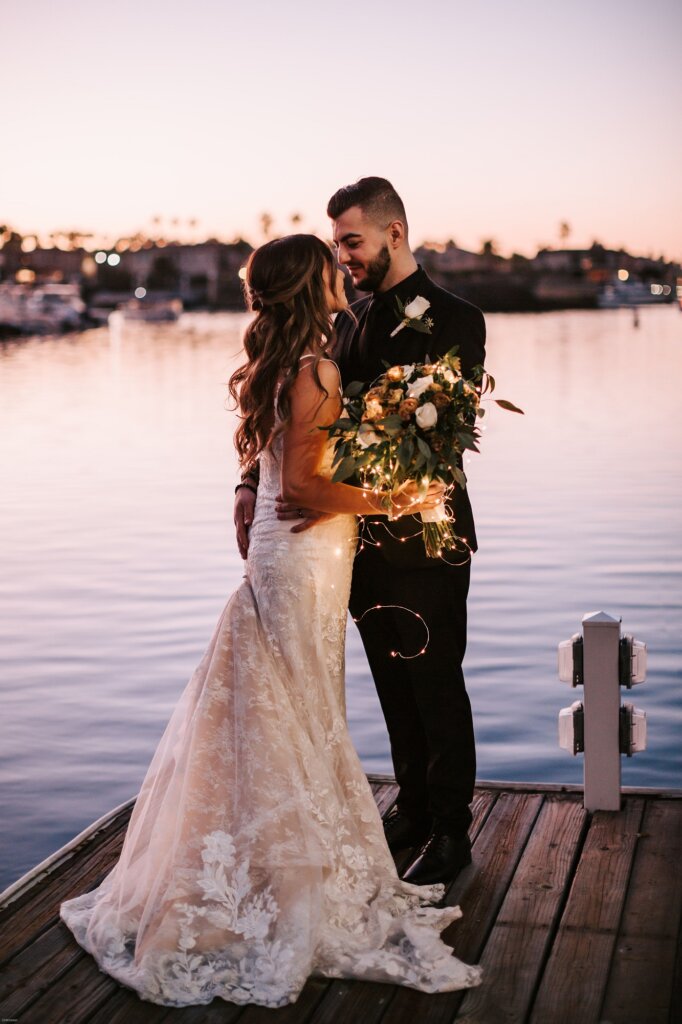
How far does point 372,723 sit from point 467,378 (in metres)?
3.63

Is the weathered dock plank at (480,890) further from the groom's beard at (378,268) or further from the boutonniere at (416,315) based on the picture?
the groom's beard at (378,268)

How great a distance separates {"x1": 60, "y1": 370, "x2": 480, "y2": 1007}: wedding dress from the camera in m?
3.52

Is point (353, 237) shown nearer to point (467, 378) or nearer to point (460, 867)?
point (467, 378)

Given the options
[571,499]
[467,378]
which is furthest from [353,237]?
[571,499]

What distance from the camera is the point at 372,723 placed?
7.29 metres

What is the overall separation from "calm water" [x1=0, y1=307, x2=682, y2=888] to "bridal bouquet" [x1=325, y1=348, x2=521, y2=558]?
2.13ft

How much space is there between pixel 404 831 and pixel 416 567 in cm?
95

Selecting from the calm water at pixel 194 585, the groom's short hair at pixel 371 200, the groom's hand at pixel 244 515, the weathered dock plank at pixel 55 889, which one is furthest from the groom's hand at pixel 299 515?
the weathered dock plank at pixel 55 889

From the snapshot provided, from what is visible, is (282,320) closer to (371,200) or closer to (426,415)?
(426,415)

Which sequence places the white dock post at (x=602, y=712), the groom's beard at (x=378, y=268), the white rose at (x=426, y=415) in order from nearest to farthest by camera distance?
the white rose at (x=426, y=415)
the groom's beard at (x=378, y=268)
the white dock post at (x=602, y=712)

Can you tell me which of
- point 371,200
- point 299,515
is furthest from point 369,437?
point 371,200

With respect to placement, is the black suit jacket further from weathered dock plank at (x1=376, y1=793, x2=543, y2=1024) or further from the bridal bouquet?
weathered dock plank at (x1=376, y1=793, x2=543, y2=1024)

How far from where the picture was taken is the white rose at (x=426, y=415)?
360 cm

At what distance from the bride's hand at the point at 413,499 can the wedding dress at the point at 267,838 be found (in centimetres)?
21
